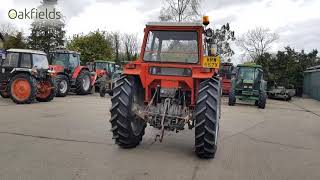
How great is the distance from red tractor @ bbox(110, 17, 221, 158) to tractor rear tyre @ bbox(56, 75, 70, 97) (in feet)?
44.2

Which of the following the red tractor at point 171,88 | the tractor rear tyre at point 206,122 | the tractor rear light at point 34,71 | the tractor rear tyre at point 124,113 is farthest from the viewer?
the tractor rear light at point 34,71

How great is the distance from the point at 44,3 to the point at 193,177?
147 ft

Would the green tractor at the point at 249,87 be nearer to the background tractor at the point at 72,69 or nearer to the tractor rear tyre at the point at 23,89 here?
the background tractor at the point at 72,69

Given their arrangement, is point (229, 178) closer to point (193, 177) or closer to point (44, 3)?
point (193, 177)

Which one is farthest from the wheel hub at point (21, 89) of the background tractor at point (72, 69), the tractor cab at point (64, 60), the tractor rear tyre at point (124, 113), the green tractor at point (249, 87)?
the green tractor at point (249, 87)

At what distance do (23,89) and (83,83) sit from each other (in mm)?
7071

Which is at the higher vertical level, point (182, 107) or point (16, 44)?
point (16, 44)

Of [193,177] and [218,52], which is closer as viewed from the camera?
[193,177]

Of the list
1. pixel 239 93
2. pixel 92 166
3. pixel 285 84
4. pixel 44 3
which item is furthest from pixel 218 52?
pixel 44 3

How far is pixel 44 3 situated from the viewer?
47.2 m

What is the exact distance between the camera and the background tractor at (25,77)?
16.0 metres

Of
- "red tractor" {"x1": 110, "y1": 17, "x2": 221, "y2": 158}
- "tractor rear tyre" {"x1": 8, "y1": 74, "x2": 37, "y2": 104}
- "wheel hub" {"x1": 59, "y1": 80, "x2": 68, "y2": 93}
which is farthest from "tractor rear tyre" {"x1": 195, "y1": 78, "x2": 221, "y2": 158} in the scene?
"wheel hub" {"x1": 59, "y1": 80, "x2": 68, "y2": 93}

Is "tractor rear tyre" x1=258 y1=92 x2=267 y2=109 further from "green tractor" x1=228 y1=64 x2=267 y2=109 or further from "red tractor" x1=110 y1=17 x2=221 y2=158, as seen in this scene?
"red tractor" x1=110 y1=17 x2=221 y2=158

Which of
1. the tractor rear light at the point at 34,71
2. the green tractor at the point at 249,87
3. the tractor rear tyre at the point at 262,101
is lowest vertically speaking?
the tractor rear tyre at the point at 262,101
